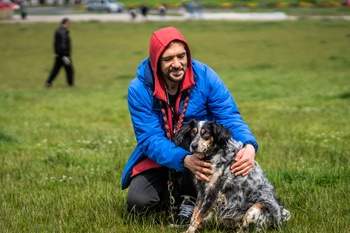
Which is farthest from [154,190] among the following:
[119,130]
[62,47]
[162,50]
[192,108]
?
[62,47]

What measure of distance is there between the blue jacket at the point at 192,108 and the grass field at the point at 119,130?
2.54 ft

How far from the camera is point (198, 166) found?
5.82 m

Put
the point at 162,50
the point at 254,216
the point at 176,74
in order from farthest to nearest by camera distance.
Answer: the point at 176,74
the point at 162,50
the point at 254,216

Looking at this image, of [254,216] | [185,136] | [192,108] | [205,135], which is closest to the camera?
[205,135]

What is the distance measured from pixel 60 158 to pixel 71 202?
121 inches

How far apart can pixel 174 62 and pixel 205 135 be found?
0.83 metres

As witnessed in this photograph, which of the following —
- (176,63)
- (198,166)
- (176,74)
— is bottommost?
(198,166)

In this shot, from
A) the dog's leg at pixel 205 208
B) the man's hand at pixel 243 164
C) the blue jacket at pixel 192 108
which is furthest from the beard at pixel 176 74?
the dog's leg at pixel 205 208

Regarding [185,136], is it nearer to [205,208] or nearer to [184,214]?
[205,208]

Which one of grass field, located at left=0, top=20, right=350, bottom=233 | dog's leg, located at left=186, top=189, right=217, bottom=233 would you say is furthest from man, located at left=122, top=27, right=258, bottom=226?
grass field, located at left=0, top=20, right=350, bottom=233

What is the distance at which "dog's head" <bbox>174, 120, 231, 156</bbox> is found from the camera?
5.63 m

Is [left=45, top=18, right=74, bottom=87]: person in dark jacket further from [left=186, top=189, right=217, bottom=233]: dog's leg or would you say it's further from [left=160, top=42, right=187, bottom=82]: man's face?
[left=186, top=189, right=217, bottom=233]: dog's leg

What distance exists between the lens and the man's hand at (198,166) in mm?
5814

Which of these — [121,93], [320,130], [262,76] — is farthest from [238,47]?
[320,130]
